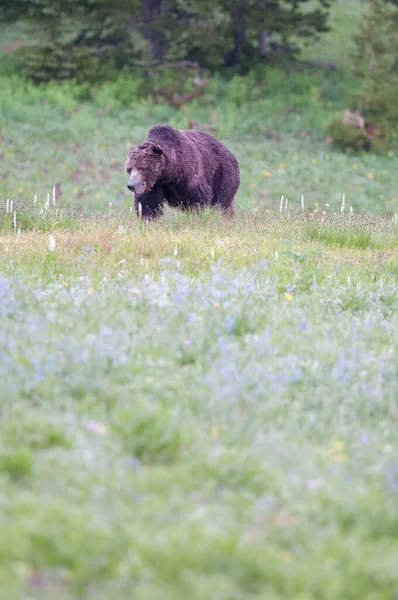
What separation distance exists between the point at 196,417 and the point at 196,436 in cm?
29

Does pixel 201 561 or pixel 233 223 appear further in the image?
pixel 233 223

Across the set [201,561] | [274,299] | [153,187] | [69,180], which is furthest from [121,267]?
[69,180]

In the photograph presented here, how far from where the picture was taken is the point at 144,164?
431 inches

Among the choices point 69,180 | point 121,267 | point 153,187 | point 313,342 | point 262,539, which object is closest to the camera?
point 262,539

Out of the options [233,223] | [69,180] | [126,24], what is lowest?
[69,180]

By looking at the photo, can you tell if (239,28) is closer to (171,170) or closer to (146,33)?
(146,33)

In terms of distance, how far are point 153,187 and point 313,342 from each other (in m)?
6.44

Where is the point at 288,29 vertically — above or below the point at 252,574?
above

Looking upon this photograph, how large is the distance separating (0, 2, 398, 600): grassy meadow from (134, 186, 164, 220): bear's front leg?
1.94 m

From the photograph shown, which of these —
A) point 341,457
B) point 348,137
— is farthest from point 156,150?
point 348,137

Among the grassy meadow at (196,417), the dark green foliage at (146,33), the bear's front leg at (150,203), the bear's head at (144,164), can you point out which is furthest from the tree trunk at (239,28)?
the grassy meadow at (196,417)

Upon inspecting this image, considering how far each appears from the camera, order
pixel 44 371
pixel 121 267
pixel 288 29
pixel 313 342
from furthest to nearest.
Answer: pixel 288 29, pixel 121 267, pixel 313 342, pixel 44 371

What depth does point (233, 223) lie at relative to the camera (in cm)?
1062

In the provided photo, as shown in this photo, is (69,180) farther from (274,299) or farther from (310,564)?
(310,564)
